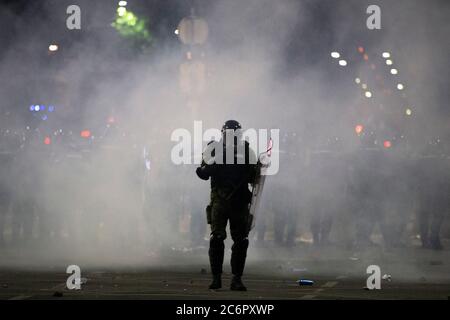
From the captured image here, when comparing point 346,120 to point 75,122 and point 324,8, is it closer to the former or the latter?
point 324,8

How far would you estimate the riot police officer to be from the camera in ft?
48.0

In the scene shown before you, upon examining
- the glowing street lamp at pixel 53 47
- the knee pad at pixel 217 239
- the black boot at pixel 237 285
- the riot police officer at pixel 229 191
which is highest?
the glowing street lamp at pixel 53 47

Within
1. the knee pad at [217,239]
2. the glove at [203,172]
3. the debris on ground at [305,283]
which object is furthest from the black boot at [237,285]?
the debris on ground at [305,283]

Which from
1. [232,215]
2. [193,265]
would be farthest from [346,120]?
[232,215]

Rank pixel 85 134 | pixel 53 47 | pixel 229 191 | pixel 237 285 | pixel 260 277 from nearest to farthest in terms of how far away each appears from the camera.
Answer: pixel 237 285 → pixel 229 191 → pixel 260 277 → pixel 85 134 → pixel 53 47

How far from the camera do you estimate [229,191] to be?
14641 mm

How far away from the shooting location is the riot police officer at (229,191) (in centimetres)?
1463

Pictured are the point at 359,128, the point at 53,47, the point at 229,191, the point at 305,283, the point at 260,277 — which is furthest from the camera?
the point at 53,47

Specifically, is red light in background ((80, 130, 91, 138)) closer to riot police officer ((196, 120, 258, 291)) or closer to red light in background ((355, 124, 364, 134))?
red light in background ((355, 124, 364, 134))

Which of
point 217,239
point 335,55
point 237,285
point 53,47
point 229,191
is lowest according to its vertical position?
point 237,285

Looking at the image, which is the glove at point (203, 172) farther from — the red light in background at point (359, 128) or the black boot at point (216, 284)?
the red light in background at point (359, 128)

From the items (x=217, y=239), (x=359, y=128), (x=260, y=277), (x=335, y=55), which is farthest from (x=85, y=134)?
(x=217, y=239)

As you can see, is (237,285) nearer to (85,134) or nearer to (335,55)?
(85,134)

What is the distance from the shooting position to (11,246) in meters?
24.2
